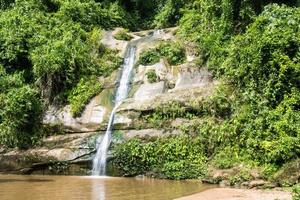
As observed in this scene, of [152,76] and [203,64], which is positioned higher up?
[203,64]

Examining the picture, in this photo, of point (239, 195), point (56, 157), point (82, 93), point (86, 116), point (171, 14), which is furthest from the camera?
point (171, 14)

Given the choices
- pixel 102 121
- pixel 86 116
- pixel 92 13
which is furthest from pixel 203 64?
→ pixel 92 13

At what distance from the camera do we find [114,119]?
20984 millimetres

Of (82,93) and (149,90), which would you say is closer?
(149,90)

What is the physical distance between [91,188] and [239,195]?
4.75m

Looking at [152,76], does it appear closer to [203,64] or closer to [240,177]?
[203,64]

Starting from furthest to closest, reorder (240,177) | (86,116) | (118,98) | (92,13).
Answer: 1. (92,13)
2. (118,98)
3. (86,116)
4. (240,177)

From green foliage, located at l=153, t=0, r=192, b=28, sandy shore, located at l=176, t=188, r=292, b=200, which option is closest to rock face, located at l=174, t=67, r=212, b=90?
sandy shore, located at l=176, t=188, r=292, b=200

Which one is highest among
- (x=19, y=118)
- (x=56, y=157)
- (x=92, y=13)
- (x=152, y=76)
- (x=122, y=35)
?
(x=92, y=13)

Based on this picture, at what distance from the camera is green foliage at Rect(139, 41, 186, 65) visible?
24.1 metres

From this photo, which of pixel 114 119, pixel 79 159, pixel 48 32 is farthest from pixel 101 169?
pixel 48 32

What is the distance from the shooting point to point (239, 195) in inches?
549

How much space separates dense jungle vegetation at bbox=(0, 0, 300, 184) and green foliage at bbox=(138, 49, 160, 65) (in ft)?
0.26

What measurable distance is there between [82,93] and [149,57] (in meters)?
3.84
